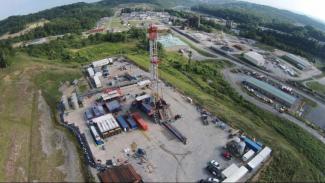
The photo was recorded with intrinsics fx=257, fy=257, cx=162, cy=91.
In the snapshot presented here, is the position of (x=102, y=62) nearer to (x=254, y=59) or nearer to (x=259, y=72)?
(x=259, y=72)

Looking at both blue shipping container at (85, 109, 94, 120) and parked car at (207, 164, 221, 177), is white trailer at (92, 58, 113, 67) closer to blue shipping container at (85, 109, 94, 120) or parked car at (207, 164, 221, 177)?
blue shipping container at (85, 109, 94, 120)

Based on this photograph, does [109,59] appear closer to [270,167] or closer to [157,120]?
[157,120]

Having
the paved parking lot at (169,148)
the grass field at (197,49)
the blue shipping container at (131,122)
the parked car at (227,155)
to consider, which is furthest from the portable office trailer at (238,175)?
the grass field at (197,49)

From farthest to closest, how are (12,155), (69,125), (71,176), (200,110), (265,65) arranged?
(265,65) → (200,110) → (69,125) → (12,155) → (71,176)

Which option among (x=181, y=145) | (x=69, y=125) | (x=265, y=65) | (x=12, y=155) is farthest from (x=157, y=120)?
(x=265, y=65)

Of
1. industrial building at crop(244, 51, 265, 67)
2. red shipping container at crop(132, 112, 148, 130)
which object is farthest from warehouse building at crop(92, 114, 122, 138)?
industrial building at crop(244, 51, 265, 67)
